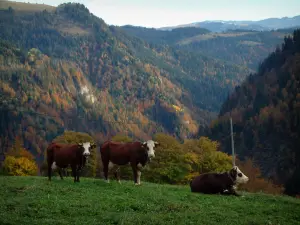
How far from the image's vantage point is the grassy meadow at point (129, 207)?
64.0 ft

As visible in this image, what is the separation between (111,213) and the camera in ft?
67.5

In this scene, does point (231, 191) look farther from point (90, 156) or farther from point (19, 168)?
point (19, 168)

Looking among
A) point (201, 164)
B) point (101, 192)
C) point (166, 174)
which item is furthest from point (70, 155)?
point (201, 164)

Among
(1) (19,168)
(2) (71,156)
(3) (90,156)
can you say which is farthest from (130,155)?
(1) (19,168)

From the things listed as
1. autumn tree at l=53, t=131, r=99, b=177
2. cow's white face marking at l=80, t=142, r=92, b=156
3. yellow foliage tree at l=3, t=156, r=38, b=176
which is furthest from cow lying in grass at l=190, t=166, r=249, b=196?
yellow foliage tree at l=3, t=156, r=38, b=176

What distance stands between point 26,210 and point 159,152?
63581 mm

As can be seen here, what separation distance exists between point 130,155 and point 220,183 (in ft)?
20.6

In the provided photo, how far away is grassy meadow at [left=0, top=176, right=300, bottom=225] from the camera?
64.0 feet

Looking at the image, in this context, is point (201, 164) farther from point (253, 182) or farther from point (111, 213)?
point (111, 213)

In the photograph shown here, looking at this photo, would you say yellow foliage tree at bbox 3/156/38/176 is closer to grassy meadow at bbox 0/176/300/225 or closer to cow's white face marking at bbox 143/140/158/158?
grassy meadow at bbox 0/176/300/225

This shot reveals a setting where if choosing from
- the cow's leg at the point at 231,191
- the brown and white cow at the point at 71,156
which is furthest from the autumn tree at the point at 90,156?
the cow's leg at the point at 231,191

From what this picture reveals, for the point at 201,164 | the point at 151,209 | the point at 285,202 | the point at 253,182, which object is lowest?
the point at 253,182

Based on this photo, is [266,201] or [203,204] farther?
[266,201]

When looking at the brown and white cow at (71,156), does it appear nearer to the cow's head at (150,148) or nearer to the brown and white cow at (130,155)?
the brown and white cow at (130,155)
